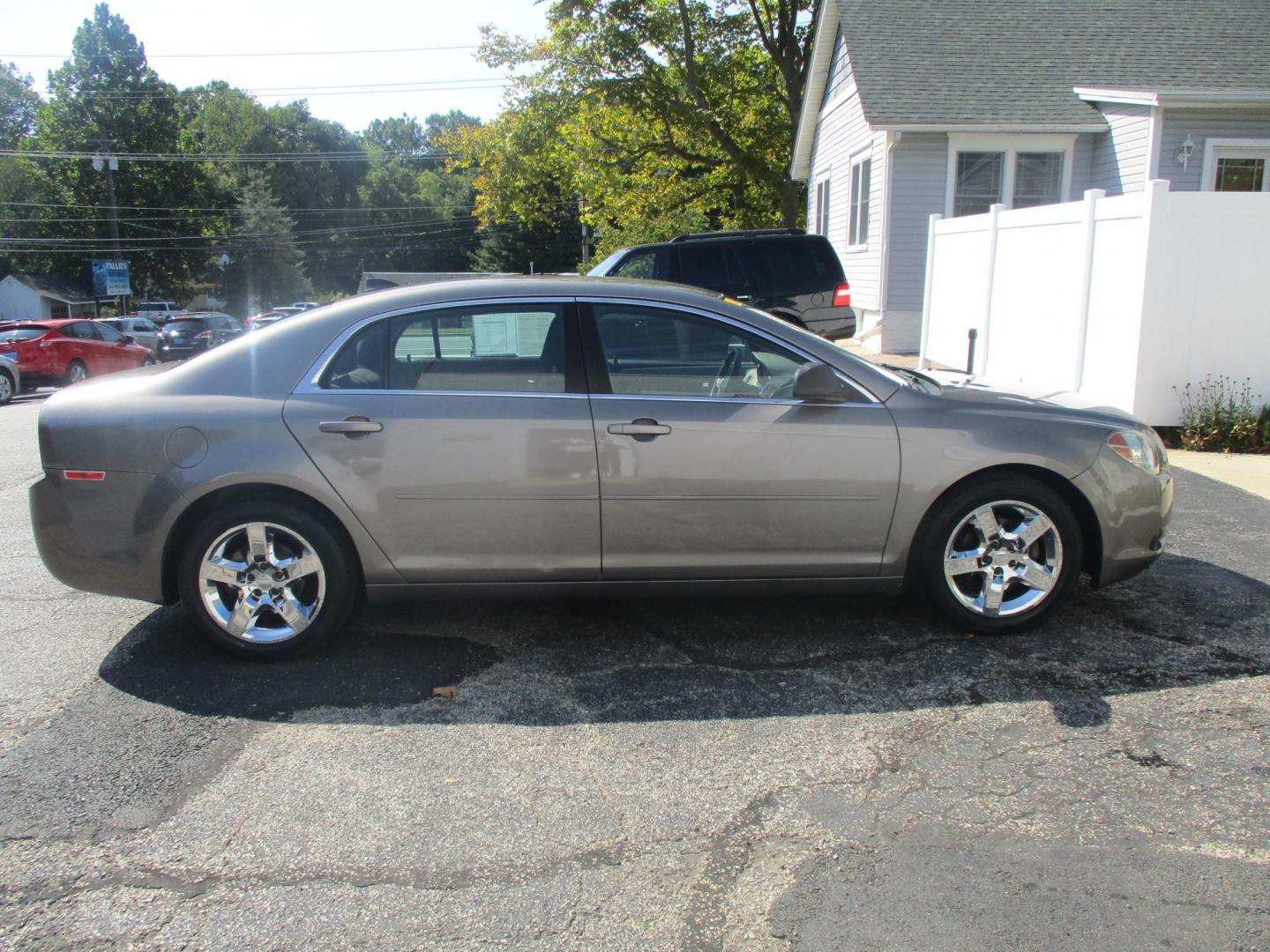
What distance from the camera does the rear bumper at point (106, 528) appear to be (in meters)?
4.20

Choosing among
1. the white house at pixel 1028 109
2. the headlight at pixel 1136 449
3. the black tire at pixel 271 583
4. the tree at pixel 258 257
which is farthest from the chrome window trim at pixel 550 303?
the tree at pixel 258 257

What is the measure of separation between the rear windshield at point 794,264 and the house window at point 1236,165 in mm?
6269

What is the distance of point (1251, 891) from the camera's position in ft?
9.00

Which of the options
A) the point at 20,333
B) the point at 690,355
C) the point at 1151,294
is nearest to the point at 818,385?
the point at 690,355

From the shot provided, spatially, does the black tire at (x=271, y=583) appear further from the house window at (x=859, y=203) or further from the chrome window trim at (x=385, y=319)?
the house window at (x=859, y=203)

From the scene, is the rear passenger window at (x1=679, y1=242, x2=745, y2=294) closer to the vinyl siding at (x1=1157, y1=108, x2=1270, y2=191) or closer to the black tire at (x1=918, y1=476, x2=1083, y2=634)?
the vinyl siding at (x1=1157, y1=108, x2=1270, y2=191)

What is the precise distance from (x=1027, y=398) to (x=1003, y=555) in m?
0.80

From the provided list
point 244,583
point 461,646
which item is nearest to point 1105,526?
point 461,646

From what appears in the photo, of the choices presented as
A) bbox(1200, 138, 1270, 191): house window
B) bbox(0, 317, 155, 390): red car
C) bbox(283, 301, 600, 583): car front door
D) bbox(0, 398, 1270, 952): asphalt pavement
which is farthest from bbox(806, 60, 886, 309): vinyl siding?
bbox(0, 317, 155, 390): red car

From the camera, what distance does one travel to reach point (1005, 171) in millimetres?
16734

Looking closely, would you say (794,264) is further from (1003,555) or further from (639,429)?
(639,429)

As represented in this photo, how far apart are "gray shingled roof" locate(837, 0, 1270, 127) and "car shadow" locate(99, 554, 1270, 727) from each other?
13121 mm

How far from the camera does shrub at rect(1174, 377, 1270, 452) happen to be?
351 inches

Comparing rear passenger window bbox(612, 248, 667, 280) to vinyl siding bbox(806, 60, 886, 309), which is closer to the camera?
rear passenger window bbox(612, 248, 667, 280)
